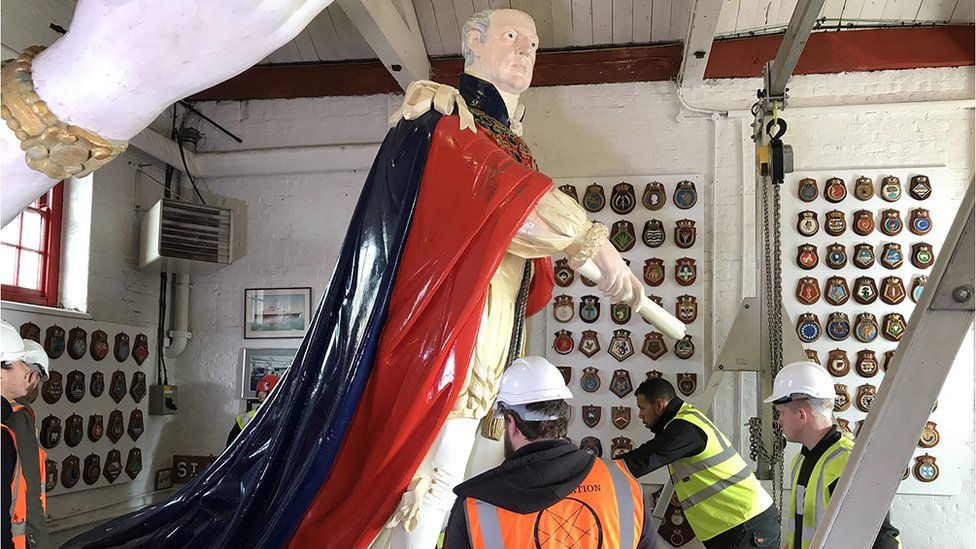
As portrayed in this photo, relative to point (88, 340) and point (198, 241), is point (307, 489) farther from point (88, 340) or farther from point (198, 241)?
point (198, 241)

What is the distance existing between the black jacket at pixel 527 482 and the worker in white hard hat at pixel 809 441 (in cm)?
123

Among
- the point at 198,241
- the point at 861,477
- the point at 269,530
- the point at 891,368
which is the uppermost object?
the point at 198,241

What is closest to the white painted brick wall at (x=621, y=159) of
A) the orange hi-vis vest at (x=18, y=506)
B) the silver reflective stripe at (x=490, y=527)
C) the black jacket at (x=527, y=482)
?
the orange hi-vis vest at (x=18, y=506)

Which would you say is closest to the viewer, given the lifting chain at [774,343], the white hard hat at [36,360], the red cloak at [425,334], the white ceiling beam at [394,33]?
the red cloak at [425,334]

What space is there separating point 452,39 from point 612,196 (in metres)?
1.77

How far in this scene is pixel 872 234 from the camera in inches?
217

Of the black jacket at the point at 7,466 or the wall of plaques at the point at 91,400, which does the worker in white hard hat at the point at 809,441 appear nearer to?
the black jacket at the point at 7,466

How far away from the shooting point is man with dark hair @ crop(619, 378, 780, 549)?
3383 millimetres

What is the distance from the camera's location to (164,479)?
6.00 metres

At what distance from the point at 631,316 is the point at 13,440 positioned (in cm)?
412

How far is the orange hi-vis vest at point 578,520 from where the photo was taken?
1.56m

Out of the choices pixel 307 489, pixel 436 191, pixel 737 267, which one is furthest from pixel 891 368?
Answer: pixel 737 267

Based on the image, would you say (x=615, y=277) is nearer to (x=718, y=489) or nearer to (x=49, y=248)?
(x=718, y=489)

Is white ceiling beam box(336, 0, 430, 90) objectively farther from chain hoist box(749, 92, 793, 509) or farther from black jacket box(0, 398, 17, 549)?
black jacket box(0, 398, 17, 549)
